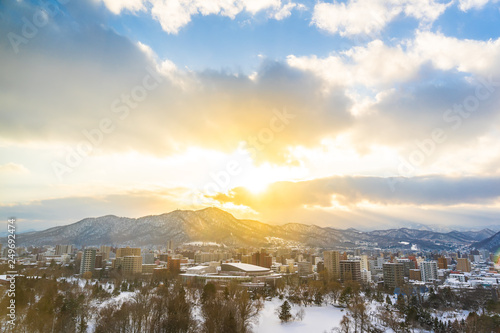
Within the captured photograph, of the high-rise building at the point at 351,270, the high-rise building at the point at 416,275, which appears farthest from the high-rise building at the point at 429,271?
the high-rise building at the point at 351,270

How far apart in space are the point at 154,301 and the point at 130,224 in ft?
567

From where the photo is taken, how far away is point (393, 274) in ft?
185

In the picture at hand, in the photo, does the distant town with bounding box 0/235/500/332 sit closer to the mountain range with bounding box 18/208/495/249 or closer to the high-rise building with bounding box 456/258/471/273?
the high-rise building with bounding box 456/258/471/273

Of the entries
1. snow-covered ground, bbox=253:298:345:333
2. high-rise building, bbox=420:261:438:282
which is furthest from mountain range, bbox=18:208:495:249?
snow-covered ground, bbox=253:298:345:333

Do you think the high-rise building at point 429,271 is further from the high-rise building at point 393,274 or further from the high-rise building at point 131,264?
the high-rise building at point 131,264

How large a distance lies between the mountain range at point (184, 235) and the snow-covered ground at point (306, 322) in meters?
139

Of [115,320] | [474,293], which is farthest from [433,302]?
[115,320]

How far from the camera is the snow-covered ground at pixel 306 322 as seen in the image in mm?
23906

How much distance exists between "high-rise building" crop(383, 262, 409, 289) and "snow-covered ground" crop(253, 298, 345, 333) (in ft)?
89.1

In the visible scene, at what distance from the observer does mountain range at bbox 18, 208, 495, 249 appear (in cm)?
15650

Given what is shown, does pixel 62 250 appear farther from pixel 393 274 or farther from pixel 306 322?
pixel 306 322

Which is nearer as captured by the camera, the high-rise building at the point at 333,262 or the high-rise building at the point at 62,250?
the high-rise building at the point at 333,262

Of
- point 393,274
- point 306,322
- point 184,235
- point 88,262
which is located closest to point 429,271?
point 393,274

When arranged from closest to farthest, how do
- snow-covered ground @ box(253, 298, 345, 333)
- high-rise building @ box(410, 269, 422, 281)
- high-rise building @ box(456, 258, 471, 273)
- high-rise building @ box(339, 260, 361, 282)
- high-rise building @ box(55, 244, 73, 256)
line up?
snow-covered ground @ box(253, 298, 345, 333) → high-rise building @ box(339, 260, 361, 282) → high-rise building @ box(410, 269, 422, 281) → high-rise building @ box(456, 258, 471, 273) → high-rise building @ box(55, 244, 73, 256)
